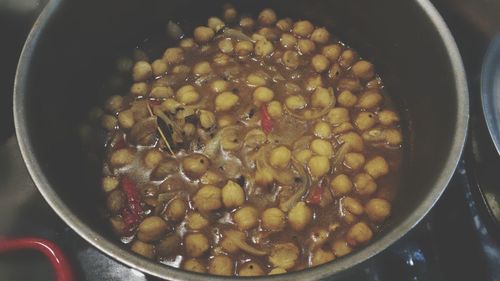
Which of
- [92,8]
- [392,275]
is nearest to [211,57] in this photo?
[92,8]

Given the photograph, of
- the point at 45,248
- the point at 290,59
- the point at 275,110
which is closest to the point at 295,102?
the point at 275,110

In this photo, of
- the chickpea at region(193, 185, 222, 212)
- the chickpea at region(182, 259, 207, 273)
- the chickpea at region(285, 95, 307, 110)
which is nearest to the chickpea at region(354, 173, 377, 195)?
the chickpea at region(285, 95, 307, 110)

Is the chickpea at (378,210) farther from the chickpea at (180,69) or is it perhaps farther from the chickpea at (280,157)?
the chickpea at (180,69)

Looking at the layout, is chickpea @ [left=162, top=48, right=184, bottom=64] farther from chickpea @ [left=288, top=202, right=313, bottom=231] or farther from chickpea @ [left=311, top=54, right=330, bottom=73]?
chickpea @ [left=288, top=202, right=313, bottom=231]

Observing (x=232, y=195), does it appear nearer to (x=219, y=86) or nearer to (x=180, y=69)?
(x=219, y=86)

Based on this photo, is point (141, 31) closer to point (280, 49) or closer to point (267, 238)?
point (280, 49)

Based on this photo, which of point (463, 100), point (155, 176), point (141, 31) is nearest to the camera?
point (463, 100)
